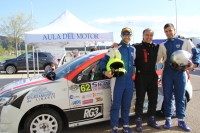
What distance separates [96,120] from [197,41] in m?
24.0

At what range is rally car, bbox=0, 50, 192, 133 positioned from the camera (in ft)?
11.5

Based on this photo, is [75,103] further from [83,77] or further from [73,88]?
[83,77]

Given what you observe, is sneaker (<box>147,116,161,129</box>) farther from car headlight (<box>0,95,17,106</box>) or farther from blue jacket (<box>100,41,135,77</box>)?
car headlight (<box>0,95,17,106</box>)

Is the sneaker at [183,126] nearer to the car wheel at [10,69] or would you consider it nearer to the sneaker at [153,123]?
the sneaker at [153,123]

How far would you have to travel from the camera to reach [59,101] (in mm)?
3676

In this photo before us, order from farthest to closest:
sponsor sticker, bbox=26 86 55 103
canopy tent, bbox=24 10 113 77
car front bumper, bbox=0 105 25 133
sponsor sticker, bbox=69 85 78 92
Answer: canopy tent, bbox=24 10 113 77 < sponsor sticker, bbox=69 85 78 92 < sponsor sticker, bbox=26 86 55 103 < car front bumper, bbox=0 105 25 133

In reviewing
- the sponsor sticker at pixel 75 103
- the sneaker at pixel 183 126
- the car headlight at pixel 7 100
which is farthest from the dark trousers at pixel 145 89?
the car headlight at pixel 7 100

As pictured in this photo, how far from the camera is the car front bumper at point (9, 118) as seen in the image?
11.3 feet

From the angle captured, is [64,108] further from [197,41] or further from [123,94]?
[197,41]

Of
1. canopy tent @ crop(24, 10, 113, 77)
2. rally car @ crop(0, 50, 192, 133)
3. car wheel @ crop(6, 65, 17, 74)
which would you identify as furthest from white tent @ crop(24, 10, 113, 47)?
car wheel @ crop(6, 65, 17, 74)

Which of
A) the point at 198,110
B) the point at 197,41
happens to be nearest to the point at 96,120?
the point at 198,110

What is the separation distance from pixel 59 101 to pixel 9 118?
85 cm

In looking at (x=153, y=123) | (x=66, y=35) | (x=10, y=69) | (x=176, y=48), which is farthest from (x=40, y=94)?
(x=10, y=69)

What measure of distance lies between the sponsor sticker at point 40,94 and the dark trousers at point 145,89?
1.59 metres
